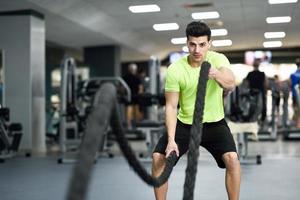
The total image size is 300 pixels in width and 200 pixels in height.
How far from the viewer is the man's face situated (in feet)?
8.41

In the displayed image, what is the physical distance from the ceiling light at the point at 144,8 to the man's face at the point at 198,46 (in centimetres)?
667

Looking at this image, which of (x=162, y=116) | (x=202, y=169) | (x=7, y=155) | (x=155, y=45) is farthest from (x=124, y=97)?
(x=155, y=45)

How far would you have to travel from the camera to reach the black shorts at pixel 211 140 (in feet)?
9.10

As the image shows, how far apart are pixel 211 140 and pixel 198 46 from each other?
0.55 metres

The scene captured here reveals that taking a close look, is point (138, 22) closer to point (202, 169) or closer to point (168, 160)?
point (202, 169)

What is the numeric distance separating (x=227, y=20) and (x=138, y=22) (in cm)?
193

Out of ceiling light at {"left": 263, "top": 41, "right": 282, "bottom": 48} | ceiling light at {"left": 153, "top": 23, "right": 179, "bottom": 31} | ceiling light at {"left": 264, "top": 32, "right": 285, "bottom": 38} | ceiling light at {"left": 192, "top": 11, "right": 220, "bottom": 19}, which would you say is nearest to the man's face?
ceiling light at {"left": 192, "top": 11, "right": 220, "bottom": 19}

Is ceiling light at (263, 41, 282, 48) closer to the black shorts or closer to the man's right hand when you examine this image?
the black shorts

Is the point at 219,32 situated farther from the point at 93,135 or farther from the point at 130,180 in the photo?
the point at 93,135

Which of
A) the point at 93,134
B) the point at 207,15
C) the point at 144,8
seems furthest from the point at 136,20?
the point at 93,134

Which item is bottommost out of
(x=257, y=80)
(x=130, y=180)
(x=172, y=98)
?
(x=130, y=180)

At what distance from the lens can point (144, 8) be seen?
9.41m

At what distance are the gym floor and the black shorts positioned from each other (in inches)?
44.9

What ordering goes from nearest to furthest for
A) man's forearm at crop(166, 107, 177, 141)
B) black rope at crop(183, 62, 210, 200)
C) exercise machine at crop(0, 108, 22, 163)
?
black rope at crop(183, 62, 210, 200), man's forearm at crop(166, 107, 177, 141), exercise machine at crop(0, 108, 22, 163)
